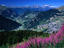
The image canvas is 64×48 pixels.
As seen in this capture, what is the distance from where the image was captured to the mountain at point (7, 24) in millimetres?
6782

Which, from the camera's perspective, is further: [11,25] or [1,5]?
[11,25]

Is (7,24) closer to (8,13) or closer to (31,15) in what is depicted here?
(8,13)

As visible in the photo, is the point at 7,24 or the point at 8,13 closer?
the point at 8,13

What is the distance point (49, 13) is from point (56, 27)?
0.54 m

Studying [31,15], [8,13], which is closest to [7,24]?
[8,13]

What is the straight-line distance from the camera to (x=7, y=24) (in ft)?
23.2

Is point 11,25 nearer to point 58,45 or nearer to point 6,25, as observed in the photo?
point 6,25

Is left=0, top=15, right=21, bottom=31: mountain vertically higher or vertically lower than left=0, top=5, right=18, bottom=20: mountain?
lower

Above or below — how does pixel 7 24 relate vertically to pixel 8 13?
below

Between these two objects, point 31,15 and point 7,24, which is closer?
point 31,15

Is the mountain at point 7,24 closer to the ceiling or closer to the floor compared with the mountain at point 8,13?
closer to the floor

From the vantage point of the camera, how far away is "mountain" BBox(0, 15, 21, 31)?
6.78m

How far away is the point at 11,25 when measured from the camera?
7059 millimetres

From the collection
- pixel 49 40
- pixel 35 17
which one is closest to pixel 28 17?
pixel 35 17
